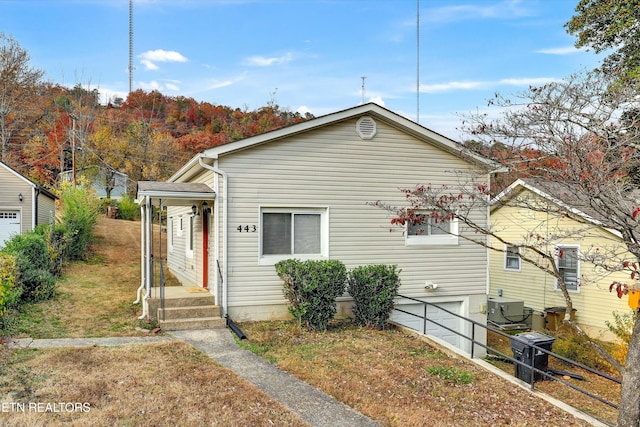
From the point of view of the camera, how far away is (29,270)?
1091 cm

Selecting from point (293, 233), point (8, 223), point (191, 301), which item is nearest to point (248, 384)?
point (191, 301)

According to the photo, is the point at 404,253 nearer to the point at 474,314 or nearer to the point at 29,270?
the point at 474,314

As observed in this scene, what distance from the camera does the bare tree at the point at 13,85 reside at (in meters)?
28.2

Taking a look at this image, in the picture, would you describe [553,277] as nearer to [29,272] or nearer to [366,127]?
[366,127]

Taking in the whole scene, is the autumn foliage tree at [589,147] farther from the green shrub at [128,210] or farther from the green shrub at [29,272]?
the green shrub at [128,210]

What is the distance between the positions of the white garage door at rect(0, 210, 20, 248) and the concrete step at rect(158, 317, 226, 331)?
13.6m

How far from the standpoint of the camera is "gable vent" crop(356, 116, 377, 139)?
435 inches

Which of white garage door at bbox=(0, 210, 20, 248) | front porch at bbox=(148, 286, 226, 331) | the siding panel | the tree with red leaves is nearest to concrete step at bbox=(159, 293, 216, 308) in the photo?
front porch at bbox=(148, 286, 226, 331)

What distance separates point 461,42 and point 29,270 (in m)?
16.1

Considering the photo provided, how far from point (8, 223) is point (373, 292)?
16.6 meters

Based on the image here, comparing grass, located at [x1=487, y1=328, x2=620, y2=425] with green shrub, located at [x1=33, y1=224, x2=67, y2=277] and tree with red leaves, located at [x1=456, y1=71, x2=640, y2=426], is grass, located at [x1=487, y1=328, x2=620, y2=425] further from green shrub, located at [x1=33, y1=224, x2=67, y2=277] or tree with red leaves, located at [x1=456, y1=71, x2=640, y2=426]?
green shrub, located at [x1=33, y1=224, x2=67, y2=277]

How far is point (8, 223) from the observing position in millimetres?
19000

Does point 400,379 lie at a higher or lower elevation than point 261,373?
lower

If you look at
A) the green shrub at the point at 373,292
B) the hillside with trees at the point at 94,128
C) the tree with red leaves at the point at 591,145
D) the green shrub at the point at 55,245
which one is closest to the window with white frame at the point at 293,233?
the green shrub at the point at 373,292
